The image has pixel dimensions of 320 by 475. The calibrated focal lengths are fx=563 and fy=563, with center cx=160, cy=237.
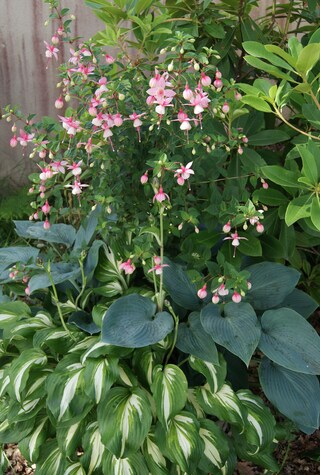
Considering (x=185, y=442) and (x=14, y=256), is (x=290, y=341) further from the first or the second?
(x=14, y=256)

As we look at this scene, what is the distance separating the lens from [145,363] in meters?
1.73

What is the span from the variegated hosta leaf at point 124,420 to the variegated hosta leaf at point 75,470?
0.75 feet

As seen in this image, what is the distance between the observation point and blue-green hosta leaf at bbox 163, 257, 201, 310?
6.17 ft

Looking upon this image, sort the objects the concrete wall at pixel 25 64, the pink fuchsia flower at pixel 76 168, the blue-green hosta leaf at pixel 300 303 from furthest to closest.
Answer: the concrete wall at pixel 25 64 → the blue-green hosta leaf at pixel 300 303 → the pink fuchsia flower at pixel 76 168

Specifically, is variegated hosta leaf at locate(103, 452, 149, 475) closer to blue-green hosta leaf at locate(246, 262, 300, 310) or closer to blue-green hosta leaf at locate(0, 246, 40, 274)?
blue-green hosta leaf at locate(246, 262, 300, 310)

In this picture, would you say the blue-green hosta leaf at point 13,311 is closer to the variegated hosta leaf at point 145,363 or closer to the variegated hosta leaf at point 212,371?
the variegated hosta leaf at point 145,363

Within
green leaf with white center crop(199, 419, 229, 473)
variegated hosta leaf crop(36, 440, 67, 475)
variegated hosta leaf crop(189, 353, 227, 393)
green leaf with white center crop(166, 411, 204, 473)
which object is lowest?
variegated hosta leaf crop(36, 440, 67, 475)

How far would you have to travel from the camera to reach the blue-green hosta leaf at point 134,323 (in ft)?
5.35

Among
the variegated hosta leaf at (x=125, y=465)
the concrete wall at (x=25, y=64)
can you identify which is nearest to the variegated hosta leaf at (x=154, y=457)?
the variegated hosta leaf at (x=125, y=465)

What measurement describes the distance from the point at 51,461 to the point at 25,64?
7.62 ft

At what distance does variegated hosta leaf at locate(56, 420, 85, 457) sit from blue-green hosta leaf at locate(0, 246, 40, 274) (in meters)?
0.65

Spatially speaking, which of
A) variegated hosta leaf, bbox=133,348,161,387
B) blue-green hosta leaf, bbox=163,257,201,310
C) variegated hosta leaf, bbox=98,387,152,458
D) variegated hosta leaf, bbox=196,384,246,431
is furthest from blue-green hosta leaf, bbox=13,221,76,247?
variegated hosta leaf, bbox=196,384,246,431

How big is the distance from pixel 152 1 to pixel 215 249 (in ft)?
2.95

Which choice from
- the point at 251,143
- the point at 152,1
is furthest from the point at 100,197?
the point at 152,1
